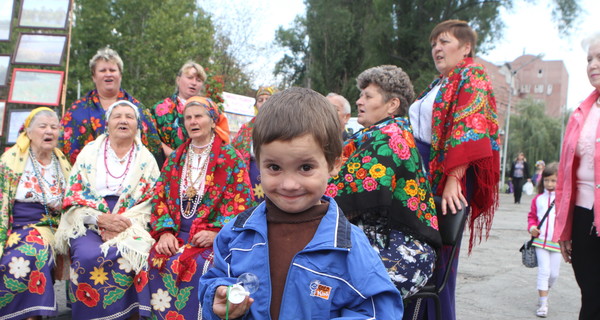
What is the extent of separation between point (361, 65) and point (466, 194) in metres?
27.0

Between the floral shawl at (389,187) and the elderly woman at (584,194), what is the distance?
909 mm

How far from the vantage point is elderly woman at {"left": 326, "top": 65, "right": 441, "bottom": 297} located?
8.54ft

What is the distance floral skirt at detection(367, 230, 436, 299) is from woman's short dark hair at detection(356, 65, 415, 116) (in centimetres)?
90

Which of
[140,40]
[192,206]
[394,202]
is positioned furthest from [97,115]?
[140,40]

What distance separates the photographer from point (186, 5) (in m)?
22.0

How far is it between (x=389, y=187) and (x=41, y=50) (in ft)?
19.2

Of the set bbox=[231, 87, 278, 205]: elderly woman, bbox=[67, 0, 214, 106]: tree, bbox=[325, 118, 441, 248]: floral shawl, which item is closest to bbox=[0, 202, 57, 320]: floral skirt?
bbox=[231, 87, 278, 205]: elderly woman

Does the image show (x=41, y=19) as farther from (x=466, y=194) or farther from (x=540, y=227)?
(x=540, y=227)

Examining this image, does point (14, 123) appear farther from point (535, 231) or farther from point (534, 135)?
point (534, 135)

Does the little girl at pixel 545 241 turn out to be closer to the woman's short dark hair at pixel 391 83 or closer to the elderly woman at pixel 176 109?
the woman's short dark hair at pixel 391 83

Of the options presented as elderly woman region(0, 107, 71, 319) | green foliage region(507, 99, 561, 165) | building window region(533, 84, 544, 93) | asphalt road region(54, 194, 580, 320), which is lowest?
asphalt road region(54, 194, 580, 320)

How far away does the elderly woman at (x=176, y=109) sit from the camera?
17.2ft

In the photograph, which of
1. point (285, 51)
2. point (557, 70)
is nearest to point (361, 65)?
point (285, 51)

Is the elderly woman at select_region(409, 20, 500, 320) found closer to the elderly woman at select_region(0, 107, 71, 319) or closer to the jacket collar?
the jacket collar
